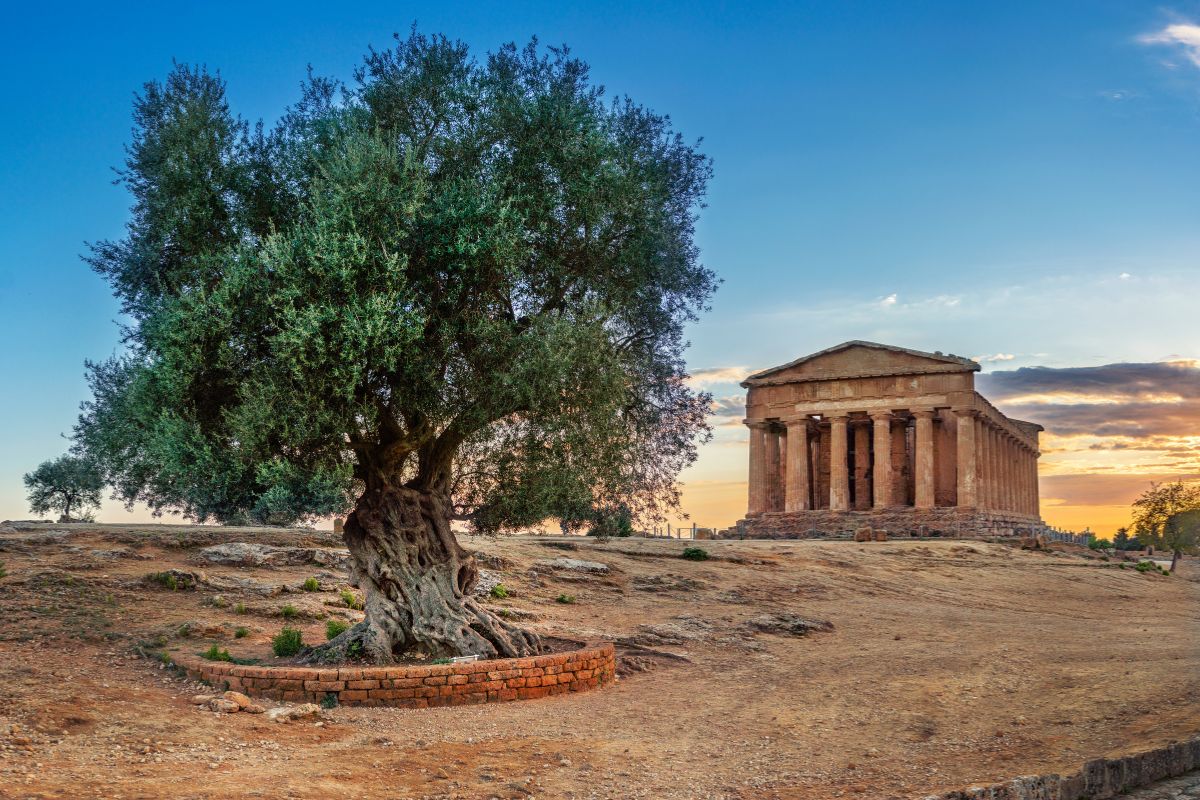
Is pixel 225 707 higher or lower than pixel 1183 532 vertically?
lower

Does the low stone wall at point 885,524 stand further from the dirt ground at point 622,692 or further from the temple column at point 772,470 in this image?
the dirt ground at point 622,692

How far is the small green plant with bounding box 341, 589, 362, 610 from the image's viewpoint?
19.4 metres

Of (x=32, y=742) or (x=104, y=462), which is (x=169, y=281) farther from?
(x=32, y=742)

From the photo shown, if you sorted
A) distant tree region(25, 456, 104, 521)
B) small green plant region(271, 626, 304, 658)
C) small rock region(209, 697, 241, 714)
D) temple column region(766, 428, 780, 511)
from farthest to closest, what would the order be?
1. temple column region(766, 428, 780, 511)
2. distant tree region(25, 456, 104, 521)
3. small green plant region(271, 626, 304, 658)
4. small rock region(209, 697, 241, 714)

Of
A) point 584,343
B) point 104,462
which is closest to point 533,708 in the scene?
point 584,343

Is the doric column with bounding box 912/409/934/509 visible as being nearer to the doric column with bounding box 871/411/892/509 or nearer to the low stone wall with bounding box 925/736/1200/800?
the doric column with bounding box 871/411/892/509

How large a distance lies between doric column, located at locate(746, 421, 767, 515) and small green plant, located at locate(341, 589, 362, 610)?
40564mm

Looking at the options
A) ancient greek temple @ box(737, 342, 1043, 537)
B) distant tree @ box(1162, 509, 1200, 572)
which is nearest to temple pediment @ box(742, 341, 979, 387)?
ancient greek temple @ box(737, 342, 1043, 537)

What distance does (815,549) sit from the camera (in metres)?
35.6

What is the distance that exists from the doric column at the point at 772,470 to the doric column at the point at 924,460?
8.51m

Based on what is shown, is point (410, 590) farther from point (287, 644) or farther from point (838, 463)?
point (838, 463)

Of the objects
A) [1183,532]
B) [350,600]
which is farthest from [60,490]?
[1183,532]

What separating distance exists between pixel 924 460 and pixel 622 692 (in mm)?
42107

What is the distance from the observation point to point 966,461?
53.0 metres
